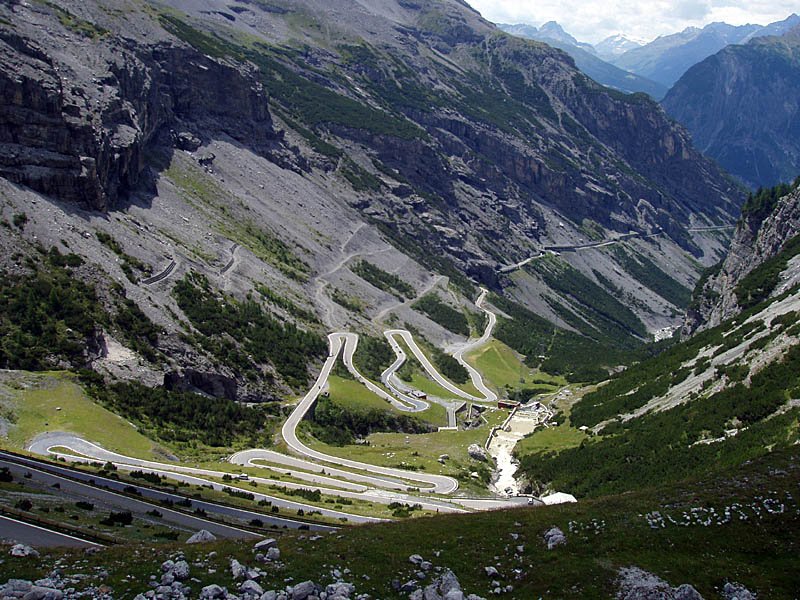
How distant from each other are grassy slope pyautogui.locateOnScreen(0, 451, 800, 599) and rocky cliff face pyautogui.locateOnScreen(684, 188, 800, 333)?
6592 cm

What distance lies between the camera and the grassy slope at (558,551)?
23.1 meters

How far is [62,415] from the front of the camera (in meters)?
56.6

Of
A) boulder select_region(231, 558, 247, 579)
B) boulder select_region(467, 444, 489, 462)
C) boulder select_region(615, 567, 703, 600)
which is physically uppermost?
boulder select_region(615, 567, 703, 600)

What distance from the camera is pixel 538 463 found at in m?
65.0

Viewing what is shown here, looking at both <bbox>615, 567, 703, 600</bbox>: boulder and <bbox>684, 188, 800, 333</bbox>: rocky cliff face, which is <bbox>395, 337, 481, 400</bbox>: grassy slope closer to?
<bbox>684, 188, 800, 333</bbox>: rocky cliff face

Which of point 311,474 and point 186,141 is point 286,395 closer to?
point 311,474

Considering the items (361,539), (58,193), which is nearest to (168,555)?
(361,539)

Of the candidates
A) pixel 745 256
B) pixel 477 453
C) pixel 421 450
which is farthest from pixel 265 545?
pixel 745 256

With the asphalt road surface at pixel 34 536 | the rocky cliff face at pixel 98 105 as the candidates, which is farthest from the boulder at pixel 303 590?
the rocky cliff face at pixel 98 105

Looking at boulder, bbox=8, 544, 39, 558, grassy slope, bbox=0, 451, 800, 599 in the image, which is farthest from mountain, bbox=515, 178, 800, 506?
boulder, bbox=8, 544, 39, 558

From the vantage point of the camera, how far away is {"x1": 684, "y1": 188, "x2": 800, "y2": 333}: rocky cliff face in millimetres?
101500

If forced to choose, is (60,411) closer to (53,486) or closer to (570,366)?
(53,486)

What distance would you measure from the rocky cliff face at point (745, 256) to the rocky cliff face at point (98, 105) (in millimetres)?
100845

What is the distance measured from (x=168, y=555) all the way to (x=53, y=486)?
15.7 meters
